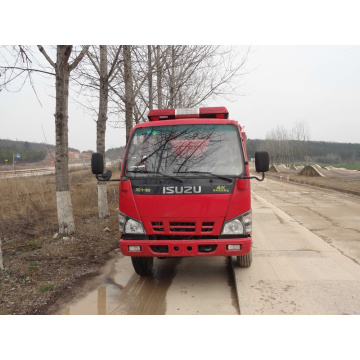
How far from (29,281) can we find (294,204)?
10.6 m

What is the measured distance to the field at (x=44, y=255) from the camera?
13.1 feet

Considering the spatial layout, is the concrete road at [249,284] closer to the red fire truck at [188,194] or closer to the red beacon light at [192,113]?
the red fire truck at [188,194]

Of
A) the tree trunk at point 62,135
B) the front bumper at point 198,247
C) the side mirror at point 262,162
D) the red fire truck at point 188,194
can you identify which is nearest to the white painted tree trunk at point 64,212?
the tree trunk at point 62,135

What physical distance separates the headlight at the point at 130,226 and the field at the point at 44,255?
112 centimetres

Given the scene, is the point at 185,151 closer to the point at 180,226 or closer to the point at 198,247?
the point at 180,226

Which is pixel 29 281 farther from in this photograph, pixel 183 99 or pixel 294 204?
pixel 183 99

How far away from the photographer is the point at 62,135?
6.56 metres

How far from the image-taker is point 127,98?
33.1 feet

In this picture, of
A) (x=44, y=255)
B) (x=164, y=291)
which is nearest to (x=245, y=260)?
(x=164, y=291)

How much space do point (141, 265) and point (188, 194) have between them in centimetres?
149

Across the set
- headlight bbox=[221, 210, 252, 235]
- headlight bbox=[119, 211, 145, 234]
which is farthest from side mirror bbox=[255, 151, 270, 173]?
headlight bbox=[119, 211, 145, 234]

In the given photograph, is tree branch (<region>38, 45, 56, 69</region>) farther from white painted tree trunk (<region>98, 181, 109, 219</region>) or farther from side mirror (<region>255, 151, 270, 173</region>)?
side mirror (<region>255, 151, 270, 173</region>)

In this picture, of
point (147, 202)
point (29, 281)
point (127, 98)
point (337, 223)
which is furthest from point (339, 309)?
point (127, 98)

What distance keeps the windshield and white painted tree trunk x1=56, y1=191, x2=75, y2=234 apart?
108 inches
